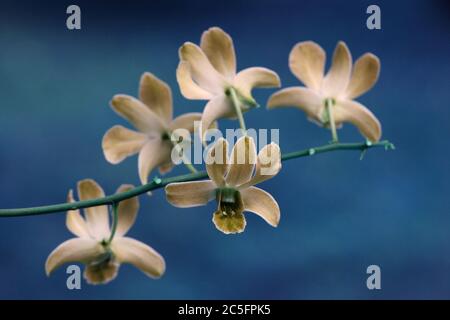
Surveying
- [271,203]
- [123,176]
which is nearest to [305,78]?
[271,203]

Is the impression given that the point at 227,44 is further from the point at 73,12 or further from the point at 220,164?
the point at 73,12

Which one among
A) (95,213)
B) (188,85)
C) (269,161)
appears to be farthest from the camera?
(95,213)

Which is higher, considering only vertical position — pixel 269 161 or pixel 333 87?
pixel 333 87

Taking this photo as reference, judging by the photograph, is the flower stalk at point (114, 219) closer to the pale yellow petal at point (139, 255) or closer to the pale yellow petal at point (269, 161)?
the pale yellow petal at point (139, 255)

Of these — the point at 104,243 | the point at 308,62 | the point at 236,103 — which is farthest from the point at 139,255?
the point at 308,62

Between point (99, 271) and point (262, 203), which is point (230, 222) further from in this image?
point (99, 271)

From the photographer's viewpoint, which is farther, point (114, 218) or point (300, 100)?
point (300, 100)

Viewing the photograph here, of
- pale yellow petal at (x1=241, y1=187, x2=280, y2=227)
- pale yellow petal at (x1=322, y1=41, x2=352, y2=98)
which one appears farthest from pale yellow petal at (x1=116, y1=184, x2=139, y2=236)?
pale yellow petal at (x1=322, y1=41, x2=352, y2=98)
